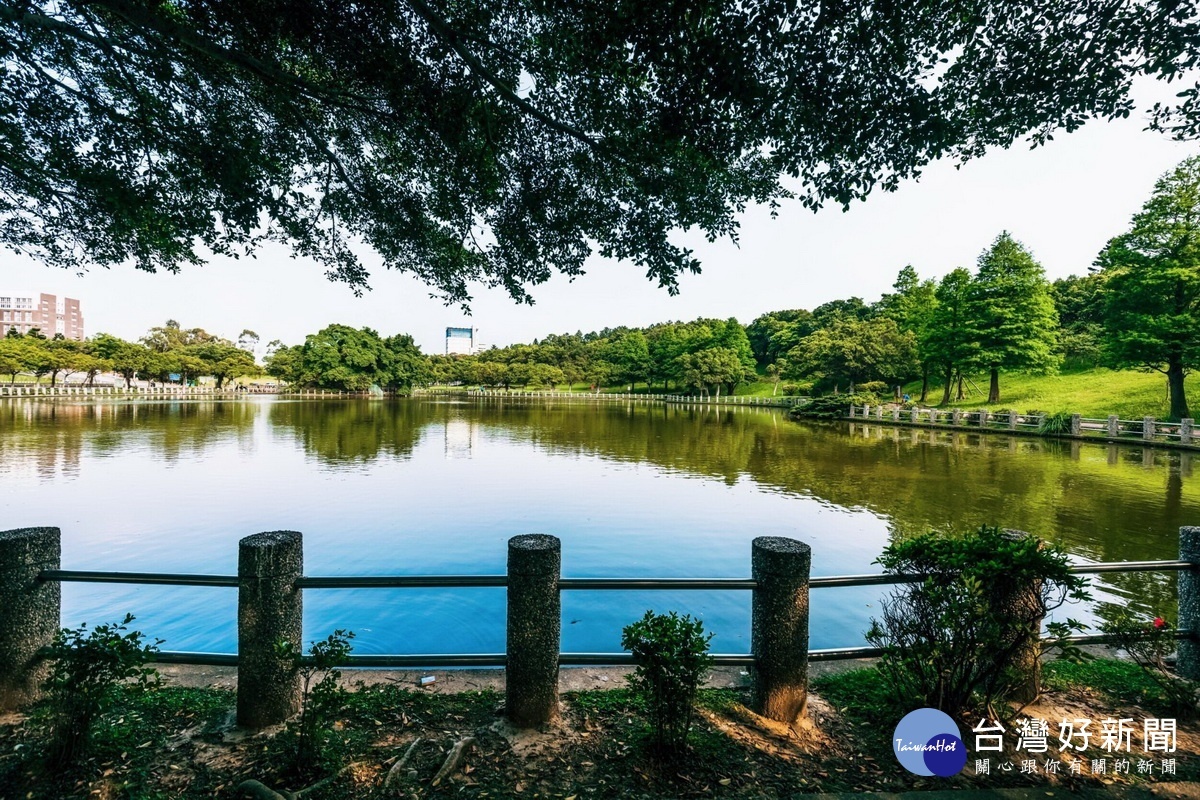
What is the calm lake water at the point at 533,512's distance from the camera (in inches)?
276

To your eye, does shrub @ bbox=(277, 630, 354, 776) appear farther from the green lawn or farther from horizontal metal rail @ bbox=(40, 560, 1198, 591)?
the green lawn

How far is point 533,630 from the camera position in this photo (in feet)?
9.75

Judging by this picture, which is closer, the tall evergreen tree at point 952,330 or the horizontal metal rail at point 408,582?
the horizontal metal rail at point 408,582

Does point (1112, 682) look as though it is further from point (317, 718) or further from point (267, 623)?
point (267, 623)

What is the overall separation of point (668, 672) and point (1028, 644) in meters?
2.22

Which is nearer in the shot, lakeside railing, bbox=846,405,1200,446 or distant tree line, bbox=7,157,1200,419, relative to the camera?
lakeside railing, bbox=846,405,1200,446

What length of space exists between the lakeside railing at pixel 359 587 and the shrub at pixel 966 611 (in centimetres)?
15

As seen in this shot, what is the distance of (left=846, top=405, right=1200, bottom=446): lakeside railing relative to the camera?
67.2 ft

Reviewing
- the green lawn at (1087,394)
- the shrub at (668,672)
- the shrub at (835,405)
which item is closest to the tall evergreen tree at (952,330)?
the green lawn at (1087,394)

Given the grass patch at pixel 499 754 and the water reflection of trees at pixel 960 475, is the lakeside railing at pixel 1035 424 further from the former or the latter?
the grass patch at pixel 499 754

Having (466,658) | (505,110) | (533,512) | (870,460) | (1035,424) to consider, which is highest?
(505,110)

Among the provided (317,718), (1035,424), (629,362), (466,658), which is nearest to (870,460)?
(1035,424)

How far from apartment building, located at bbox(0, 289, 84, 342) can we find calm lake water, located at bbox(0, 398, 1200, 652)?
127049 mm

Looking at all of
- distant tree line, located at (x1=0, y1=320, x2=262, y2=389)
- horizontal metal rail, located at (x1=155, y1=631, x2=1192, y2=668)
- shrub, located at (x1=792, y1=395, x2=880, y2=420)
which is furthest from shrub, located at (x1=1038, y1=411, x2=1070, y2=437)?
distant tree line, located at (x1=0, y1=320, x2=262, y2=389)
